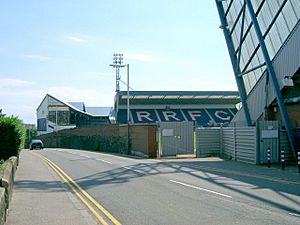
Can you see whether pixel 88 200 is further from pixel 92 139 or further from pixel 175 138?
pixel 92 139

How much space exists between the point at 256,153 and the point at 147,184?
11.5 meters

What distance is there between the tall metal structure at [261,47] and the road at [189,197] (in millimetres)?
9913

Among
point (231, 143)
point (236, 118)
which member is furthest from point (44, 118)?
point (231, 143)

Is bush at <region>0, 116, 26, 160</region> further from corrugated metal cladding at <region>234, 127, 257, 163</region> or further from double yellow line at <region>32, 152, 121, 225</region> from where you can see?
→ corrugated metal cladding at <region>234, 127, 257, 163</region>

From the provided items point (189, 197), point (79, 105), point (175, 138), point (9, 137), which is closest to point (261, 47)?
point (175, 138)

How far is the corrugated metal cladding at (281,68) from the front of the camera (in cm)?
2642

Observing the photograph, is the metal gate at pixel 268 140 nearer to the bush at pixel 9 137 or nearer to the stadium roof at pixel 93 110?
the bush at pixel 9 137

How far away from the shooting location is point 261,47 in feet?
96.4

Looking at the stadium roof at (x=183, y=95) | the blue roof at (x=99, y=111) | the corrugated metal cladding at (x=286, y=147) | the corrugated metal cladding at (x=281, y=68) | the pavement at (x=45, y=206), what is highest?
the blue roof at (x=99, y=111)

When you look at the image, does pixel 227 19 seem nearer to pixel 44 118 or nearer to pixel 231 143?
pixel 231 143

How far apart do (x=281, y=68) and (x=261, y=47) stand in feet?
7.00

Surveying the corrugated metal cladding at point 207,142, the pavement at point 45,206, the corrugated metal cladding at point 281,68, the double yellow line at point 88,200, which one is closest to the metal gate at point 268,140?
the corrugated metal cladding at point 281,68

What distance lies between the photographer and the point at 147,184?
16594mm

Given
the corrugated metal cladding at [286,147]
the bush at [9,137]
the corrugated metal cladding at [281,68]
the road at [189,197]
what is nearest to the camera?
the road at [189,197]
